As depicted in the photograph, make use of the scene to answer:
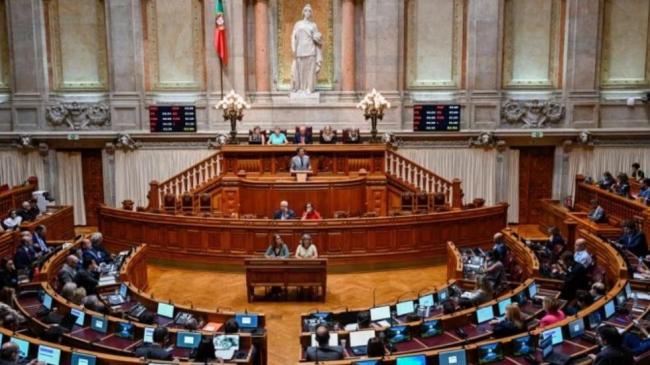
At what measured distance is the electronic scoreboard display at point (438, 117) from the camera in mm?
18656

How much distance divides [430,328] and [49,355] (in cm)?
443

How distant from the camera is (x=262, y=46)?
63.2 feet

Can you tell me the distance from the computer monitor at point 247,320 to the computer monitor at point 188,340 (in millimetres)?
865

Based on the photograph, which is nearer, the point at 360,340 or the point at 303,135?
the point at 360,340

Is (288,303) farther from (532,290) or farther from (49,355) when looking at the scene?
(49,355)

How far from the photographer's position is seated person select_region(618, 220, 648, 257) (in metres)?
11.7

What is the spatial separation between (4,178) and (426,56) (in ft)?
42.4

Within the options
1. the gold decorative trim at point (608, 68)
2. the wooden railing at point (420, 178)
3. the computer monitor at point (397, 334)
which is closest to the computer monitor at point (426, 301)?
the computer monitor at point (397, 334)

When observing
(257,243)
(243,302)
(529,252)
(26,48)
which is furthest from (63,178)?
(529,252)

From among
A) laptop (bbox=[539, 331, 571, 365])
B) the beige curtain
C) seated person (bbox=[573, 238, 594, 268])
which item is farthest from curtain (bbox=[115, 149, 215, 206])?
laptop (bbox=[539, 331, 571, 365])

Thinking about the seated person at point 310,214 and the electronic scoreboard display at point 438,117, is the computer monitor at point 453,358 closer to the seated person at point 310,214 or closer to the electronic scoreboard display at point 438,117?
the seated person at point 310,214

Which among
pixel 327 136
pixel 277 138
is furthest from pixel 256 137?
pixel 327 136

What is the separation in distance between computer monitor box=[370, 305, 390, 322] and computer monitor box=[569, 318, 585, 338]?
2.33 m

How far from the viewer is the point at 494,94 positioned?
738 inches
